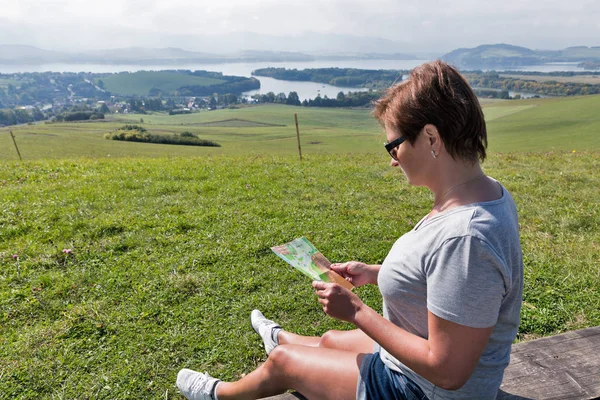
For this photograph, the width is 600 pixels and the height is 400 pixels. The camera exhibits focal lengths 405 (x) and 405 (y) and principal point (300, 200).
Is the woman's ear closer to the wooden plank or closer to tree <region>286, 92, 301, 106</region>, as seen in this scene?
the wooden plank

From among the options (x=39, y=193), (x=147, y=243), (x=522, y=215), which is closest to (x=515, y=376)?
(x=147, y=243)

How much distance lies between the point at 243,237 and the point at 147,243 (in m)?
1.28

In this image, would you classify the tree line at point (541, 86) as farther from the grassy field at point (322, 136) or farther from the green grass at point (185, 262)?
the green grass at point (185, 262)

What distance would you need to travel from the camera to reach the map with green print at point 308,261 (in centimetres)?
235

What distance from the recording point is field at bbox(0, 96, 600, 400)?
3.46 meters

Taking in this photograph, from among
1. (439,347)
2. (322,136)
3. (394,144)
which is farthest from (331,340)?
(322,136)

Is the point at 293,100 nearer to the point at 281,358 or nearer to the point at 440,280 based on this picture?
the point at 281,358

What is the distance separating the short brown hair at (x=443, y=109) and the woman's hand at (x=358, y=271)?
1.00 metres

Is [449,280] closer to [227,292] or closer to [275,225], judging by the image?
[227,292]

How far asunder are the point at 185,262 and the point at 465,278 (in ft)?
13.4

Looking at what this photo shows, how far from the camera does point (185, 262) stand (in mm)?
4980

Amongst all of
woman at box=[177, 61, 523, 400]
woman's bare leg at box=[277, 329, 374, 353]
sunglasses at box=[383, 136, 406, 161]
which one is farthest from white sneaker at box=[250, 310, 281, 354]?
sunglasses at box=[383, 136, 406, 161]

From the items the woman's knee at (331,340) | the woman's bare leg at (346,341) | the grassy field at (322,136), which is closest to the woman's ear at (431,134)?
the woman's bare leg at (346,341)

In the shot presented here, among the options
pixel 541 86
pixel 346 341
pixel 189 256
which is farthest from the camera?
pixel 541 86
